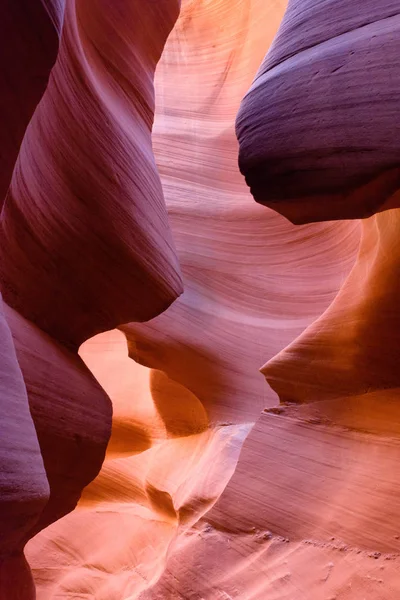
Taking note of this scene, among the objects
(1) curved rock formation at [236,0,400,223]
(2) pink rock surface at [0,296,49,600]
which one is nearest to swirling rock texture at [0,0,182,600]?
(1) curved rock formation at [236,0,400,223]

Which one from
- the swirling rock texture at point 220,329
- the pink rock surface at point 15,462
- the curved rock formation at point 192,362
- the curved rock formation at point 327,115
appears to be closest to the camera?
the pink rock surface at point 15,462

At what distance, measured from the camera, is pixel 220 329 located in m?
3.57

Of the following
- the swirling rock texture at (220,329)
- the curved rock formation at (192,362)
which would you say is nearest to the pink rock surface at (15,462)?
the swirling rock texture at (220,329)

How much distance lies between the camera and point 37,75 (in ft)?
3.57

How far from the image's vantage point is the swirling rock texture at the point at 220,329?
1.53 meters

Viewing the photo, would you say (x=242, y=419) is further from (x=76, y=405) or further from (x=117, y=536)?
(x=76, y=405)

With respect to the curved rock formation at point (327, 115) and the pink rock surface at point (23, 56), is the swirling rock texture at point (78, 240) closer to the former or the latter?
the curved rock formation at point (327, 115)

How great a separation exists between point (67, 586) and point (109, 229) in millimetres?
2233

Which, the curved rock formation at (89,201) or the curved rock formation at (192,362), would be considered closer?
the curved rock formation at (89,201)

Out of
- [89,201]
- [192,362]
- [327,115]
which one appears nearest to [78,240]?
[89,201]

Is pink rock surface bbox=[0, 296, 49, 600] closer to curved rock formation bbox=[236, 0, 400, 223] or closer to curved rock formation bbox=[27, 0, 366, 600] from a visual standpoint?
curved rock formation bbox=[236, 0, 400, 223]

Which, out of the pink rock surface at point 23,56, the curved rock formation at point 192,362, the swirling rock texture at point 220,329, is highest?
the pink rock surface at point 23,56

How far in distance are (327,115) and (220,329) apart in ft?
7.08

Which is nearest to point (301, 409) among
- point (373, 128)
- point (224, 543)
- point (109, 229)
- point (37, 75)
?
point (224, 543)
